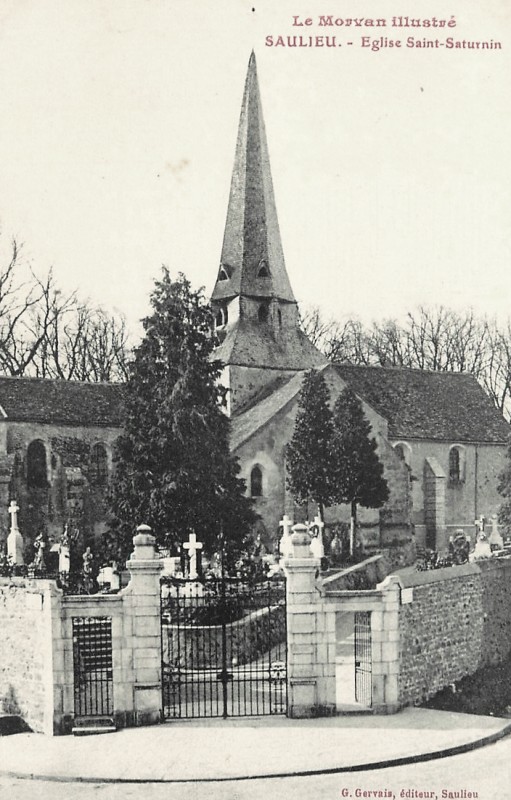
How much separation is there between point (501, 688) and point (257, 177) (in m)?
30.2

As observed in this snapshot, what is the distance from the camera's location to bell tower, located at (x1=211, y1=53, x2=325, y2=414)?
4312cm

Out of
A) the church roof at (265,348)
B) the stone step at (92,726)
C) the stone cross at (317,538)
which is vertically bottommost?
the stone step at (92,726)

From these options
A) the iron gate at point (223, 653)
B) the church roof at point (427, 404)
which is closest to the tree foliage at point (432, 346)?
the church roof at point (427, 404)

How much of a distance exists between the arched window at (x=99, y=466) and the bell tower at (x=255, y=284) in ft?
23.1

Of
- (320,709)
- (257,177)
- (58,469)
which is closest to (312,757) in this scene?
(320,709)

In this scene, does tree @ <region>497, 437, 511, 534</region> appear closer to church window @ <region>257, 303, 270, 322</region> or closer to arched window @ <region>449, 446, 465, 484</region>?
arched window @ <region>449, 446, 465, 484</region>

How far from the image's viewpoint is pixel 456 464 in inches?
1762

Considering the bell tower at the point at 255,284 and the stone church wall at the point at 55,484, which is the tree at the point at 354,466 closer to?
the bell tower at the point at 255,284

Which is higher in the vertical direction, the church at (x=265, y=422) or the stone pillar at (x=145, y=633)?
the church at (x=265, y=422)

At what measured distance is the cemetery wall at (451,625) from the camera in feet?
57.8

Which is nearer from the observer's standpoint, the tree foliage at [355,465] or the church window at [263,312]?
the tree foliage at [355,465]

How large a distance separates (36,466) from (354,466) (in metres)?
12.3

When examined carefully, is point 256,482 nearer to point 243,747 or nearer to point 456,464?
point 456,464

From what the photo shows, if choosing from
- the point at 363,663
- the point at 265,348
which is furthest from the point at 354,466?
the point at 363,663
